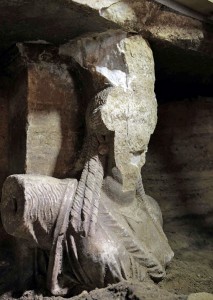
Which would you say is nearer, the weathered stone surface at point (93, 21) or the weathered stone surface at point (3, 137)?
the weathered stone surface at point (93, 21)

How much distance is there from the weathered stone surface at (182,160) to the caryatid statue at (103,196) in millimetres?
927

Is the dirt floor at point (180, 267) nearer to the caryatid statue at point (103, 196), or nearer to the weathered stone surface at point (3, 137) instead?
the caryatid statue at point (103, 196)

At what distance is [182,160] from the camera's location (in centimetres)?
340

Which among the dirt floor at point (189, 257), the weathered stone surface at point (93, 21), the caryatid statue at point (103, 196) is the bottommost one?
the dirt floor at point (189, 257)

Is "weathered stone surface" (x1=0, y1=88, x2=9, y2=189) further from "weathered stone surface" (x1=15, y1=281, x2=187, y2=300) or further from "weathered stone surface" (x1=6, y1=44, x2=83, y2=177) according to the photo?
"weathered stone surface" (x1=15, y1=281, x2=187, y2=300)

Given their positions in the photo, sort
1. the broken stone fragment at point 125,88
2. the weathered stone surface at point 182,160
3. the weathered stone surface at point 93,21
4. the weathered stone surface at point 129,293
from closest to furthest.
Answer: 1. the weathered stone surface at point 129,293
2. the weathered stone surface at point 93,21
3. the broken stone fragment at point 125,88
4. the weathered stone surface at point 182,160

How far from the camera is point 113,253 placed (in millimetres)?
1956

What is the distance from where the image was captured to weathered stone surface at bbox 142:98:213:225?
3.30 meters

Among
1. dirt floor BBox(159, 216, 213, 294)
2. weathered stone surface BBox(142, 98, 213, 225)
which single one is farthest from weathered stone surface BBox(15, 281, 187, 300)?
weathered stone surface BBox(142, 98, 213, 225)

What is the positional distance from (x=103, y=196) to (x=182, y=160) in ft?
4.48

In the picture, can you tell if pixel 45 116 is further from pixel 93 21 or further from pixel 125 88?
pixel 93 21

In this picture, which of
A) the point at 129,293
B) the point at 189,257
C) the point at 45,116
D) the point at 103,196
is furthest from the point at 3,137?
the point at 189,257

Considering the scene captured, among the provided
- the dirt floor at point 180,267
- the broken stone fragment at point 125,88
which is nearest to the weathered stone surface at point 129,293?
the dirt floor at point 180,267

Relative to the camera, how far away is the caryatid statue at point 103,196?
196cm
